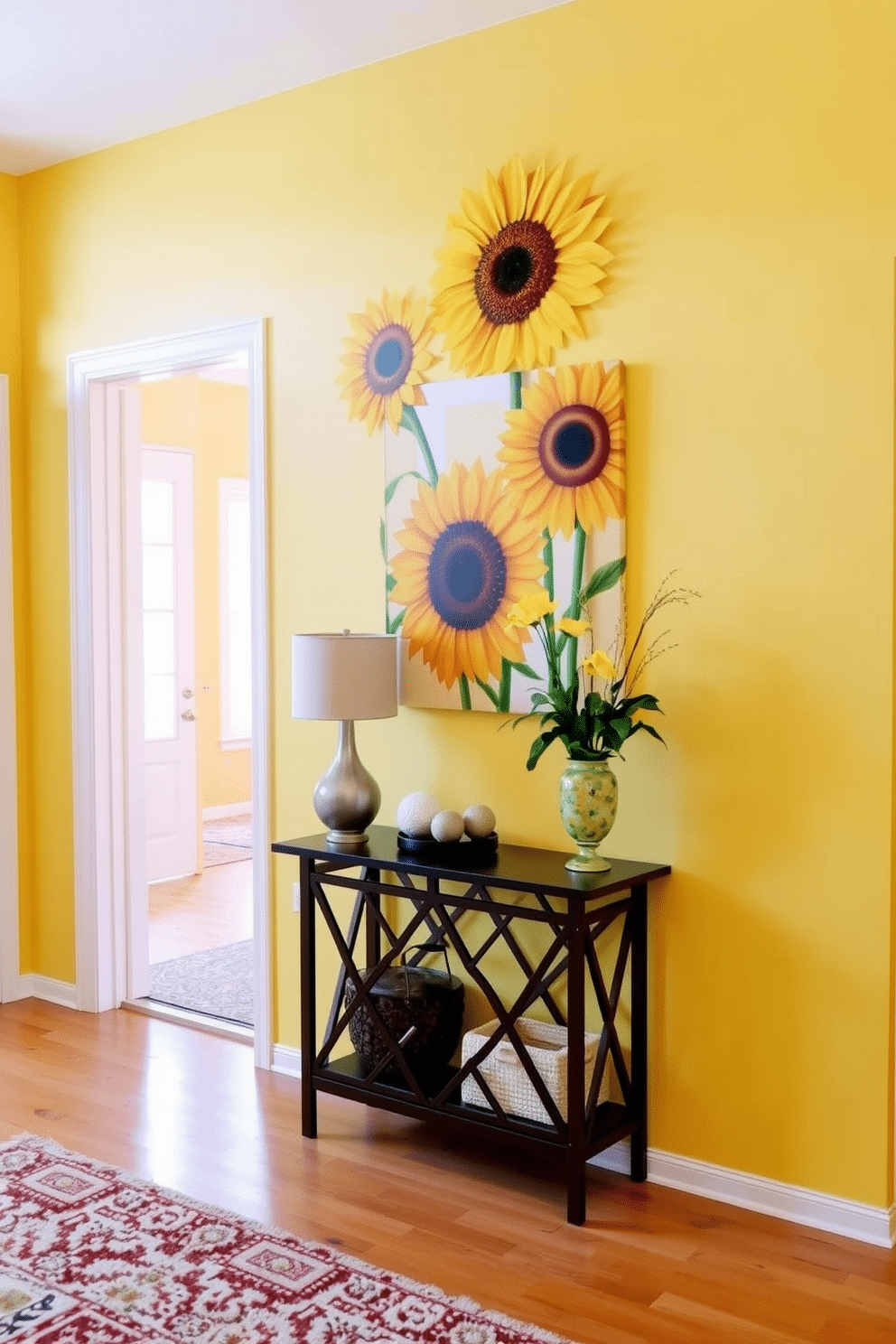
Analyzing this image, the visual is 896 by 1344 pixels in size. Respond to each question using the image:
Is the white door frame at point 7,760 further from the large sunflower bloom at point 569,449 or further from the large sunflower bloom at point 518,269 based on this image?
the large sunflower bloom at point 569,449

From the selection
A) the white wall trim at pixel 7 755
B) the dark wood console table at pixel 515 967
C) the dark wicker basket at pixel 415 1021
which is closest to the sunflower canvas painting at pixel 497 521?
the dark wood console table at pixel 515 967

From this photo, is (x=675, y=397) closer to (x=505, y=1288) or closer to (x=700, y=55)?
(x=700, y=55)

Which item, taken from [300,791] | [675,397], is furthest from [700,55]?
[300,791]

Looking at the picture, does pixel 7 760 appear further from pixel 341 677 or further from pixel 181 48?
pixel 181 48

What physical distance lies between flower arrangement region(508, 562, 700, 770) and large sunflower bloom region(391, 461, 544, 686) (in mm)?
116

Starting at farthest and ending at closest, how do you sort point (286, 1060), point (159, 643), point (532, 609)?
point (159, 643) → point (286, 1060) → point (532, 609)

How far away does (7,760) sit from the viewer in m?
4.84

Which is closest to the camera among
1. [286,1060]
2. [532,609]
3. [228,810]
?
[532,609]

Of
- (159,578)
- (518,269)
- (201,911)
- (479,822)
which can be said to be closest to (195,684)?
(159,578)

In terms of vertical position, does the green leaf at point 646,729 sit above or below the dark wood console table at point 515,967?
above

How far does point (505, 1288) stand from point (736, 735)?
131 cm

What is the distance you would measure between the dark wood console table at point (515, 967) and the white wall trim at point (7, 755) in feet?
5.50

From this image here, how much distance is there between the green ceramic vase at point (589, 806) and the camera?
3115mm

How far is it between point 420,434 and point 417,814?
1.04 meters
